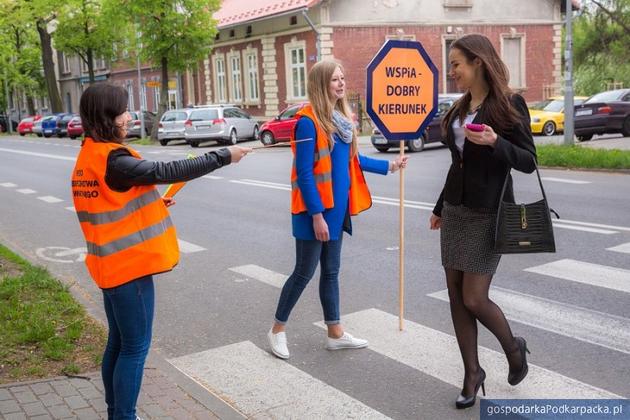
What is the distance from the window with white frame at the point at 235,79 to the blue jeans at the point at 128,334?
38.9 meters

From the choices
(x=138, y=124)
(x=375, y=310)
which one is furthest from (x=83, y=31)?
(x=375, y=310)

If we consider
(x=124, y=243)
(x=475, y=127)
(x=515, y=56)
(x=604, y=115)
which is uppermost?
(x=515, y=56)

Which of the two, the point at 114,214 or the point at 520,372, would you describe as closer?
the point at 114,214

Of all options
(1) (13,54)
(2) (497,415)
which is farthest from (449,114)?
(1) (13,54)

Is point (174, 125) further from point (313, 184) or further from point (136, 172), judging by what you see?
point (136, 172)

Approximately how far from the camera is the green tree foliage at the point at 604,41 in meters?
35.4

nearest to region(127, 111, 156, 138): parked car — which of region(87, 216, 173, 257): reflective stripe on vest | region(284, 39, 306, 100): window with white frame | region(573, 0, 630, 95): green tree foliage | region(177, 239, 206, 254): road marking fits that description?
region(284, 39, 306, 100): window with white frame

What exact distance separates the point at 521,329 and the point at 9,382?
11.2 feet

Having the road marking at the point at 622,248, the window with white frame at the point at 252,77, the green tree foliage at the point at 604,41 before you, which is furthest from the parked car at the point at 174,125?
the road marking at the point at 622,248

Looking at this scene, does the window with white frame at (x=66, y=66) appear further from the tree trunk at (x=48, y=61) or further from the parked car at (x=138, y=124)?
the parked car at (x=138, y=124)

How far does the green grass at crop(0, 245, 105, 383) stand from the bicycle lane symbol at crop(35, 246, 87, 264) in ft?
5.95

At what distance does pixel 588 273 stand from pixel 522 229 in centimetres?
349

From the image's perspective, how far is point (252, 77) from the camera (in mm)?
40688

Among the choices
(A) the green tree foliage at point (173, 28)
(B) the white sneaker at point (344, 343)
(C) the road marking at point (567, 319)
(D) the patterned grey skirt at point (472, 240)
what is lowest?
(C) the road marking at point (567, 319)
